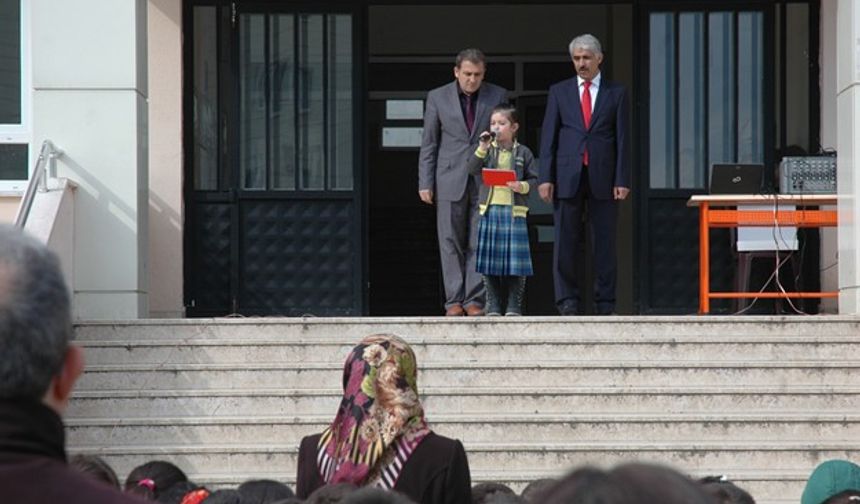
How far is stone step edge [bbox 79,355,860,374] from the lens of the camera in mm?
9758

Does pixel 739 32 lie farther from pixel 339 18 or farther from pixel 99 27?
pixel 99 27

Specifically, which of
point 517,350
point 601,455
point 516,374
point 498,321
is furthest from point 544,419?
point 498,321

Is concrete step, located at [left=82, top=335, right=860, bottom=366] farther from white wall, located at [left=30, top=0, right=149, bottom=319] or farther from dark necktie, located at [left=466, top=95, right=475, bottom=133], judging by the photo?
dark necktie, located at [left=466, top=95, right=475, bottom=133]

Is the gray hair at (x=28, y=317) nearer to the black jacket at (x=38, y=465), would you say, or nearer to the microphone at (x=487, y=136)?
the black jacket at (x=38, y=465)

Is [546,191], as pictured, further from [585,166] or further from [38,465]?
[38,465]

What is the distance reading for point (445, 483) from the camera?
5227mm

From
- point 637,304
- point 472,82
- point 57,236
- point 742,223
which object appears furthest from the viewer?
point 637,304

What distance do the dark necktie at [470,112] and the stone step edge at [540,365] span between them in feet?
7.70

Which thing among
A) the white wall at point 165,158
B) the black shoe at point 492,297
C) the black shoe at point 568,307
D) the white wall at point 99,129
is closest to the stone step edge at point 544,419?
the white wall at point 99,129

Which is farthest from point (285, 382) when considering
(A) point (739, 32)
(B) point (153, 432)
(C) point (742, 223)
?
(A) point (739, 32)

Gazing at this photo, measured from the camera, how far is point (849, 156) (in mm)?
11148

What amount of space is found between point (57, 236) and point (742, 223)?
492cm

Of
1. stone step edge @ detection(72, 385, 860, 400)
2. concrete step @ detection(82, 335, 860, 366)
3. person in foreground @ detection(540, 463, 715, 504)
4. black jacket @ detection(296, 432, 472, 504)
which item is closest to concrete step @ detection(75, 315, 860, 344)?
concrete step @ detection(82, 335, 860, 366)

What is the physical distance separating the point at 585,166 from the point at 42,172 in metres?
3.65
